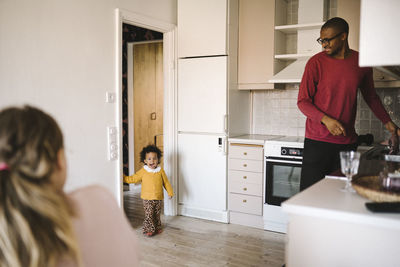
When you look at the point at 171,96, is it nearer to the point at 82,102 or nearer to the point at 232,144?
the point at 232,144

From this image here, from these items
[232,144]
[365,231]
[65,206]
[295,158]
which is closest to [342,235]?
[365,231]

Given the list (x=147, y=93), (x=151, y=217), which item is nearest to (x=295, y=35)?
(x=147, y=93)

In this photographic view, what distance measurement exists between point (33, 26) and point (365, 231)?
7.86 feet

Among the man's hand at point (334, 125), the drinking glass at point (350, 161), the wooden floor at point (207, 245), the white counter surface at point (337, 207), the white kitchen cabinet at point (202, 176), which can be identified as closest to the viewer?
the white counter surface at point (337, 207)

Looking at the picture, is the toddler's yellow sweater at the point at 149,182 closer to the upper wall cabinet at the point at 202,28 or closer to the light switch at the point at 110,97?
the light switch at the point at 110,97

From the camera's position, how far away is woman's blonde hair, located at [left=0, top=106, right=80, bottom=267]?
0.77 meters

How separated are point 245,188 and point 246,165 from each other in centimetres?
23

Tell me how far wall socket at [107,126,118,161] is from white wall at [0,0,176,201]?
0.14 ft

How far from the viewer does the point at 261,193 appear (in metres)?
3.76

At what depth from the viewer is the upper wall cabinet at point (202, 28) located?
3.84 m

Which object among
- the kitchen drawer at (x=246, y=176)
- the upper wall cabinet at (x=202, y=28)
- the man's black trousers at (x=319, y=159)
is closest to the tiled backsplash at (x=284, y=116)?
the kitchen drawer at (x=246, y=176)

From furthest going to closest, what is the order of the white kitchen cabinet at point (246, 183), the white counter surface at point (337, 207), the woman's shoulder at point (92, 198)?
the white kitchen cabinet at point (246, 183) < the white counter surface at point (337, 207) < the woman's shoulder at point (92, 198)

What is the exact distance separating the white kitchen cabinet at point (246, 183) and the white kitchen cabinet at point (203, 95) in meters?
0.30

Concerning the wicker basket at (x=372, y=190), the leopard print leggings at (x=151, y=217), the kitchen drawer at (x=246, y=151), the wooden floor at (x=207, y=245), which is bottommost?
the wooden floor at (x=207, y=245)
